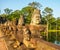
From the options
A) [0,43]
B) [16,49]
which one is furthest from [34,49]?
[0,43]

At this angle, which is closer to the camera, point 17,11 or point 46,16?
point 46,16

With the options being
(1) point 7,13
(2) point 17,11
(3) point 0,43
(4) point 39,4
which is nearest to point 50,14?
(4) point 39,4

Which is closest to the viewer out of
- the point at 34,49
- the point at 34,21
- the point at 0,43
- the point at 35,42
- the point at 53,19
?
the point at 34,49

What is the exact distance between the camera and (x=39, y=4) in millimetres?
58438

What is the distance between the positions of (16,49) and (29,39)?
128cm

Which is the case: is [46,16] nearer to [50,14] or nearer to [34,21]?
[50,14]

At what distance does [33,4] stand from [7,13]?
1140cm

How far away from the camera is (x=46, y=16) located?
175 ft

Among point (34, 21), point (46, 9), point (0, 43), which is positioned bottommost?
point (0, 43)

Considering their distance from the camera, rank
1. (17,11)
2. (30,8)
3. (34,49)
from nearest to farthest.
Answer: (34,49) < (30,8) < (17,11)

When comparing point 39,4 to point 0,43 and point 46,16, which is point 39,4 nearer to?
point 46,16

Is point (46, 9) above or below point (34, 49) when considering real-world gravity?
above

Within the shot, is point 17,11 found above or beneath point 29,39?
above

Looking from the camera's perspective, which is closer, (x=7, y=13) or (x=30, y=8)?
(x=30, y=8)
